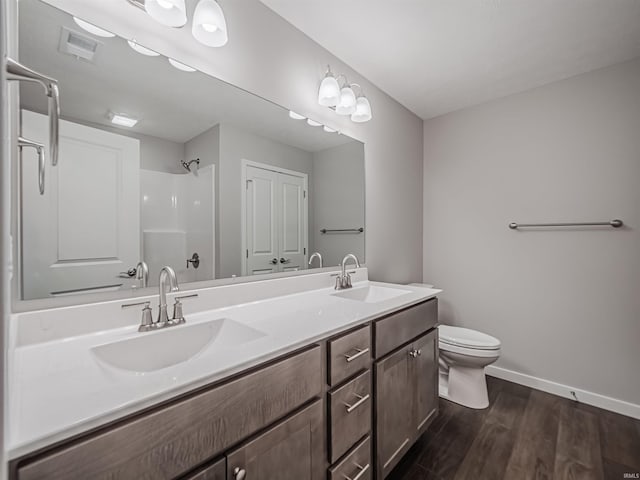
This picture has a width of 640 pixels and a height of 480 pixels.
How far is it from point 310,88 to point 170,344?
4.97 feet

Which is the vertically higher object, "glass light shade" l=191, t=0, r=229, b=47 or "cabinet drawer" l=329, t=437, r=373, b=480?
"glass light shade" l=191, t=0, r=229, b=47

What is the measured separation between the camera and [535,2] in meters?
1.44

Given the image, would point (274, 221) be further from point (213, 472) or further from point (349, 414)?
point (213, 472)

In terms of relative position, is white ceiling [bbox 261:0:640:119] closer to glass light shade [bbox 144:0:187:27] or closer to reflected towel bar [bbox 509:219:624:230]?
glass light shade [bbox 144:0:187:27]

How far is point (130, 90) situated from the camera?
1.05m

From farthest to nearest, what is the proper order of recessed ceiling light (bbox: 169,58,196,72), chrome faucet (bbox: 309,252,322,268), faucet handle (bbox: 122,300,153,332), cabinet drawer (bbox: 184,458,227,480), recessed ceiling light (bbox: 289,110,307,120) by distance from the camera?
chrome faucet (bbox: 309,252,322,268)
recessed ceiling light (bbox: 289,110,307,120)
recessed ceiling light (bbox: 169,58,196,72)
faucet handle (bbox: 122,300,153,332)
cabinet drawer (bbox: 184,458,227,480)

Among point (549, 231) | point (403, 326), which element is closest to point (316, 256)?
point (403, 326)

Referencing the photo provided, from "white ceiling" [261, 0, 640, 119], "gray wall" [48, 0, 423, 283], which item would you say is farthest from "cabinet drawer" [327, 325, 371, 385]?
"white ceiling" [261, 0, 640, 119]

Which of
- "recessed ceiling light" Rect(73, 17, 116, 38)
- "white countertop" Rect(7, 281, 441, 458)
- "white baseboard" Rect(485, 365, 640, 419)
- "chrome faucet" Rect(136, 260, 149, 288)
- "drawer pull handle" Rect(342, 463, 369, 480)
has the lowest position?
"white baseboard" Rect(485, 365, 640, 419)

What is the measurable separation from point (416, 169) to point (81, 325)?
2.62 m

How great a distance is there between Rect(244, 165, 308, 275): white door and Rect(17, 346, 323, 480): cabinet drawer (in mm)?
699

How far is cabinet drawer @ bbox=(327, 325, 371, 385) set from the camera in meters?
0.97

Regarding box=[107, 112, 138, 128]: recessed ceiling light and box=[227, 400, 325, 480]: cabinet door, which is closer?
box=[227, 400, 325, 480]: cabinet door

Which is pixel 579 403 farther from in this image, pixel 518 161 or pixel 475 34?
pixel 475 34
